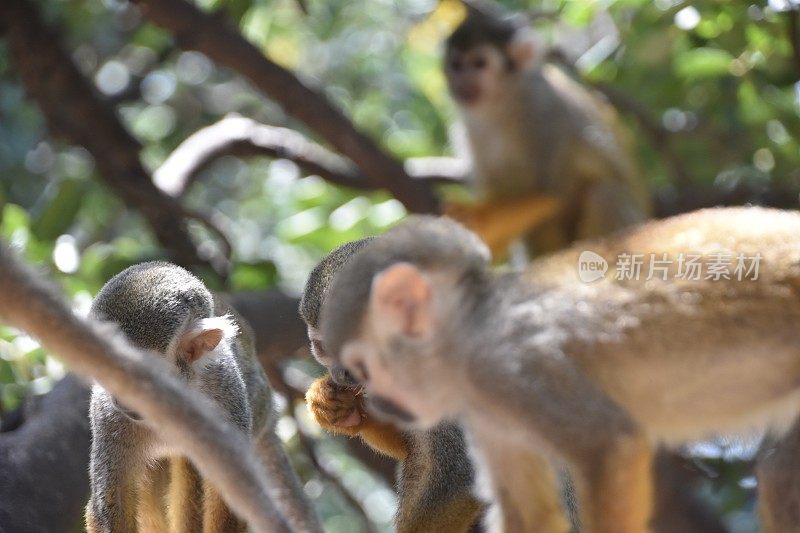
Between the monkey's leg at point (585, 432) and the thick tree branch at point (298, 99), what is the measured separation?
2.72 meters

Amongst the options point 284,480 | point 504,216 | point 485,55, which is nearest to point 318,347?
point 284,480

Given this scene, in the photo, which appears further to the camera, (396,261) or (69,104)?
(69,104)

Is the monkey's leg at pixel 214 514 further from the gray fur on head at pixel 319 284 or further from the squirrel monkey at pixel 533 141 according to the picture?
the squirrel monkey at pixel 533 141

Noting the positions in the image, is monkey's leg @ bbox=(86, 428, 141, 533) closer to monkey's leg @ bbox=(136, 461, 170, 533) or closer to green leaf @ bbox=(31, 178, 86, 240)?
monkey's leg @ bbox=(136, 461, 170, 533)

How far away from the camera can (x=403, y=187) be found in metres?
4.43

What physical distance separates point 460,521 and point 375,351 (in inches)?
22.7

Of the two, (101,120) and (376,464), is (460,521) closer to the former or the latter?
(376,464)

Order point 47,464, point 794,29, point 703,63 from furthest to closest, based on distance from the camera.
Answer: point 703,63 < point 794,29 < point 47,464

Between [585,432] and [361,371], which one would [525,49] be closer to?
[361,371]

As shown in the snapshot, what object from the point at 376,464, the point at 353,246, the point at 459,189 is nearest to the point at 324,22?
the point at 459,189

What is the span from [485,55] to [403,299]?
3543mm

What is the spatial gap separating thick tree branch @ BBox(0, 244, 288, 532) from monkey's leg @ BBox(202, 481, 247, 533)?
765 millimetres

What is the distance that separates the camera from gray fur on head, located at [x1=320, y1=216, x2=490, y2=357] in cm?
174

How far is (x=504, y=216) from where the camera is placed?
480 cm
